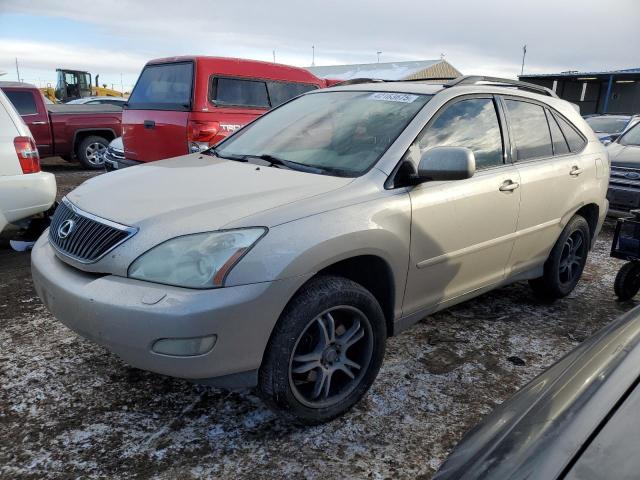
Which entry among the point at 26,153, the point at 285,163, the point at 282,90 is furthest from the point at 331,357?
the point at 282,90

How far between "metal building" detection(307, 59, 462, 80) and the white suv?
30.1 m

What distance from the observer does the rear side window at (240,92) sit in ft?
22.4

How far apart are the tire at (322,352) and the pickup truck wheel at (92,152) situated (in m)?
9.67

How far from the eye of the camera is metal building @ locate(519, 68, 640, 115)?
26578 millimetres

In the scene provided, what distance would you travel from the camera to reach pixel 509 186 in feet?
10.9

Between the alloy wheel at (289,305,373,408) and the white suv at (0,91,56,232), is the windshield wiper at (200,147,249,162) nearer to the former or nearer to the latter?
the alloy wheel at (289,305,373,408)

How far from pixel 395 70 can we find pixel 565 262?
33936 mm

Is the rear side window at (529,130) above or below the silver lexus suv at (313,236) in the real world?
above

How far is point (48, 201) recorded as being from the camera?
471cm

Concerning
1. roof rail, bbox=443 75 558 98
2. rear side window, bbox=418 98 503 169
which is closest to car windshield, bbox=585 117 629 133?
roof rail, bbox=443 75 558 98

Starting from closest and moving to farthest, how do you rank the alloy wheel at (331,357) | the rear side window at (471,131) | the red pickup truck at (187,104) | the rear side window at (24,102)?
the alloy wheel at (331,357)
the rear side window at (471,131)
the red pickup truck at (187,104)
the rear side window at (24,102)

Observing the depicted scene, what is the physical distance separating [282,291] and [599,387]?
1240 millimetres

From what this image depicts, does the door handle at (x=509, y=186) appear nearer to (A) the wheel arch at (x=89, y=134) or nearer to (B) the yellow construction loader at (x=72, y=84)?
(A) the wheel arch at (x=89, y=134)

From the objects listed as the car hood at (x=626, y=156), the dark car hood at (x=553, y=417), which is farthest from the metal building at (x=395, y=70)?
the dark car hood at (x=553, y=417)
